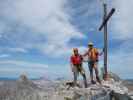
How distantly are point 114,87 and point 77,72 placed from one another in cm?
289

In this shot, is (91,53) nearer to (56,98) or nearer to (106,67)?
(106,67)

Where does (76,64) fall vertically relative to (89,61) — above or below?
below

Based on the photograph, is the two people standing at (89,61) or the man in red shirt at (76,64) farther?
the man in red shirt at (76,64)

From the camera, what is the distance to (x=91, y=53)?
71.2 feet

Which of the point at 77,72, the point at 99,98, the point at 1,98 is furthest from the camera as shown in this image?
the point at 1,98

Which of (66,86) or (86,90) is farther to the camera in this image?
(66,86)

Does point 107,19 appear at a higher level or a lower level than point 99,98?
higher

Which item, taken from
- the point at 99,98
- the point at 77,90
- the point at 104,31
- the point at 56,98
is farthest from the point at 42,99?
the point at 104,31

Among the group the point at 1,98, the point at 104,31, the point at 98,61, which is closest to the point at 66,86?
the point at 98,61

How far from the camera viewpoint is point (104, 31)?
23.2 meters

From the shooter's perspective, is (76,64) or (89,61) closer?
(89,61)

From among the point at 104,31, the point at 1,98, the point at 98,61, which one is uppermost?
the point at 104,31

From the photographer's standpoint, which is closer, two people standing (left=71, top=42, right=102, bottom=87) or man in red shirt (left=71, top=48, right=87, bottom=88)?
two people standing (left=71, top=42, right=102, bottom=87)

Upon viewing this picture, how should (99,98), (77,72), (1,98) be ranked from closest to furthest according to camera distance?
(99,98)
(77,72)
(1,98)
